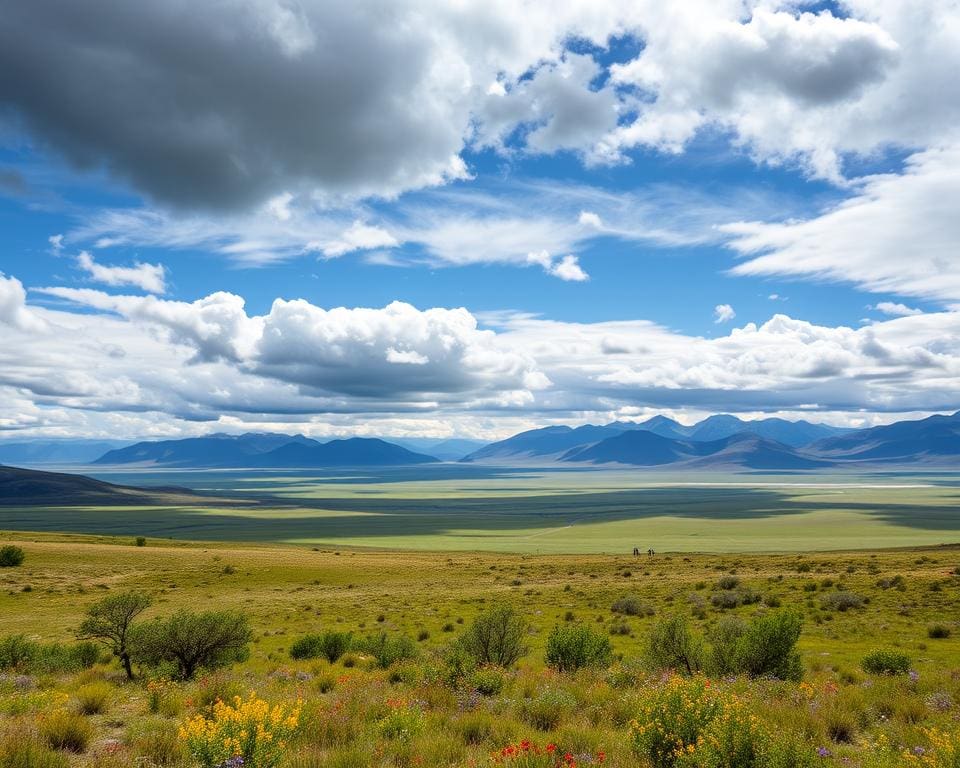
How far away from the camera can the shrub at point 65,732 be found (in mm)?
9133

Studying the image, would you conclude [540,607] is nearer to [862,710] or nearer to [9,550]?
[862,710]

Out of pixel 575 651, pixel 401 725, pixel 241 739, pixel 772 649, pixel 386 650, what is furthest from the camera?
pixel 386 650

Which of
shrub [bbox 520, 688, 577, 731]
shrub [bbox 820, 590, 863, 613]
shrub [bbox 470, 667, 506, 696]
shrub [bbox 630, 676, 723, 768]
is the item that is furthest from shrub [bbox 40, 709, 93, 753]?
shrub [bbox 820, 590, 863, 613]

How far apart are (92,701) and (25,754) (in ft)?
17.1

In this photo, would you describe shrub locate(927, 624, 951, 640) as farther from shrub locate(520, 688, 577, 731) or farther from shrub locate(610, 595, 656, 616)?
shrub locate(520, 688, 577, 731)

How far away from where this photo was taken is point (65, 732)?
9258 mm

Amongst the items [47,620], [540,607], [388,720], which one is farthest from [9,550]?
[388,720]

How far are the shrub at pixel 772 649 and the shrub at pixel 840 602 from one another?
76.2 ft

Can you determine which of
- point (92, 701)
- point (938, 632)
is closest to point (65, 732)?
point (92, 701)

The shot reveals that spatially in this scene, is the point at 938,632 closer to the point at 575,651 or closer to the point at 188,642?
the point at 575,651

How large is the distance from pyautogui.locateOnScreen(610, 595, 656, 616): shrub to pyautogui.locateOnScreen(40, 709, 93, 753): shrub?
117 feet

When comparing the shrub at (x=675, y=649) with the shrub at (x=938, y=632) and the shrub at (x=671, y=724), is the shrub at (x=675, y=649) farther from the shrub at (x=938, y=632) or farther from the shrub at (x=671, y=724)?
the shrub at (x=938, y=632)

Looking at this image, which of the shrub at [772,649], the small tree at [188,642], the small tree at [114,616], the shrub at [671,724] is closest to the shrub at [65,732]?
the shrub at [671,724]

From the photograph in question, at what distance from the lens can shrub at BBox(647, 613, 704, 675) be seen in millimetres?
20156
